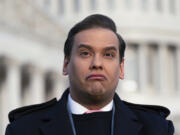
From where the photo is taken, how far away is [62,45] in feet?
276

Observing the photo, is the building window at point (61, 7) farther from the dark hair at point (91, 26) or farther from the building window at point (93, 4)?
the dark hair at point (91, 26)

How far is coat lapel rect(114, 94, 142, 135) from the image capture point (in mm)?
6281

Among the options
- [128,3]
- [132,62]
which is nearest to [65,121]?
[132,62]

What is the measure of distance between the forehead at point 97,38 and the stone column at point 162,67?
403 feet

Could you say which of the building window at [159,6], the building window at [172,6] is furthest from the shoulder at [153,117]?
the building window at [172,6]

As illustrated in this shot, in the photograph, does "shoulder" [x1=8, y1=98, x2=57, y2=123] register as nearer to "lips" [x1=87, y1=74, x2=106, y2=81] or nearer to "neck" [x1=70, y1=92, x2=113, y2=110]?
"neck" [x1=70, y1=92, x2=113, y2=110]

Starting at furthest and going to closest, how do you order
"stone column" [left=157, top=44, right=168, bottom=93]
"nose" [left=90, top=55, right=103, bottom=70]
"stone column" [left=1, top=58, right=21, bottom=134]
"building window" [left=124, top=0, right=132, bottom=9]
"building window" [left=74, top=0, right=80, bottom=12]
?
"building window" [left=124, top=0, right=132, bottom=9] < "building window" [left=74, top=0, right=80, bottom=12] < "stone column" [left=157, top=44, right=168, bottom=93] < "stone column" [left=1, top=58, right=21, bottom=134] < "nose" [left=90, top=55, right=103, bottom=70]

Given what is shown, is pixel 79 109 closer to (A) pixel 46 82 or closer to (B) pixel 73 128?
(B) pixel 73 128

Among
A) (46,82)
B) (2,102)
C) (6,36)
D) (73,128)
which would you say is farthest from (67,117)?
A: (46,82)

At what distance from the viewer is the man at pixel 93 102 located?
6.27m

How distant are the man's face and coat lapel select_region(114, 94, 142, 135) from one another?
151mm

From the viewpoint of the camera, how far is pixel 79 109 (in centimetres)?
642

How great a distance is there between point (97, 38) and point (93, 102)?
50 centimetres

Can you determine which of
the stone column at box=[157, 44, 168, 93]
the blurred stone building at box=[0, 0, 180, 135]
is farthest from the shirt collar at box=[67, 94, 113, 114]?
the stone column at box=[157, 44, 168, 93]
